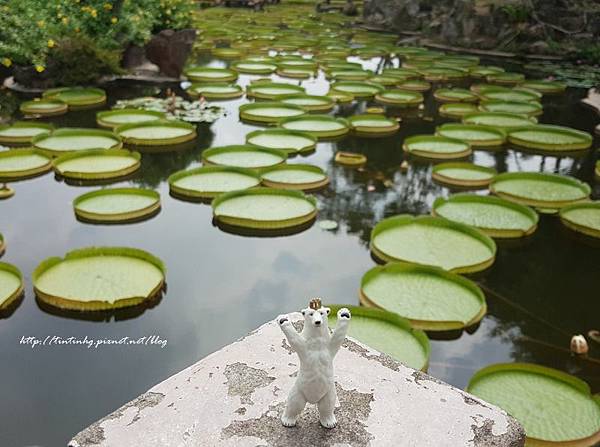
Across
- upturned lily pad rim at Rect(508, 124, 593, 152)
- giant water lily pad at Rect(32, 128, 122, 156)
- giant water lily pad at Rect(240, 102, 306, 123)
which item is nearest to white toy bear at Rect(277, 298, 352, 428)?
giant water lily pad at Rect(32, 128, 122, 156)

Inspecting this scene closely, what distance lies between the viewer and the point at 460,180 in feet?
19.8

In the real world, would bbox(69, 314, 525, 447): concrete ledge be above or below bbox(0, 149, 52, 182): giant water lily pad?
above

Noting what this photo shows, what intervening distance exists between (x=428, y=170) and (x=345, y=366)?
4.50 metres

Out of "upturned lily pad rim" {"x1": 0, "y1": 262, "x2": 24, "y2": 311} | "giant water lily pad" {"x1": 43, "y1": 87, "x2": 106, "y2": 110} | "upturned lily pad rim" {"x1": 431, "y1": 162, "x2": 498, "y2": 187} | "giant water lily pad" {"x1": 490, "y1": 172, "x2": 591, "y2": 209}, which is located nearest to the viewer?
"upturned lily pad rim" {"x1": 0, "y1": 262, "x2": 24, "y2": 311}

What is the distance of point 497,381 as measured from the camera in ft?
10.5

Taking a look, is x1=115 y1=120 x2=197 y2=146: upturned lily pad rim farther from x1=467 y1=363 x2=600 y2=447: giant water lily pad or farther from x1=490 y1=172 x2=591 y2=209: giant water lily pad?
x1=467 y1=363 x2=600 y2=447: giant water lily pad

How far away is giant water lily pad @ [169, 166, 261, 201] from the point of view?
5574 mm

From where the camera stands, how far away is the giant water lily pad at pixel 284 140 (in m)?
6.84

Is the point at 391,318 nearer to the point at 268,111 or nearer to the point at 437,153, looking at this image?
the point at 437,153

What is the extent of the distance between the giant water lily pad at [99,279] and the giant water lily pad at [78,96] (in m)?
5.04

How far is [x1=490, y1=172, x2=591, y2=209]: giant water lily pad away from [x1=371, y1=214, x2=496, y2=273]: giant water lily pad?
3.63 ft

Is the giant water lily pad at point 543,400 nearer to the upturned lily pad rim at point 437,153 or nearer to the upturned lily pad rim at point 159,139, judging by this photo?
the upturned lily pad rim at point 437,153

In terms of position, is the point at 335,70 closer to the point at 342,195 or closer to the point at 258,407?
the point at 342,195

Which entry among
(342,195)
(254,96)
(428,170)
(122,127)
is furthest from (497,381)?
(254,96)
